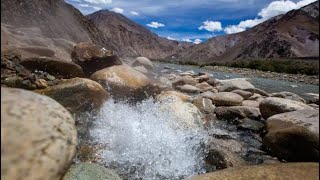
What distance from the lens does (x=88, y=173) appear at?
4.63m

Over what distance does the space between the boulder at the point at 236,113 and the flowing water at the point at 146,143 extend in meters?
3.52

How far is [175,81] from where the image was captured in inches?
890

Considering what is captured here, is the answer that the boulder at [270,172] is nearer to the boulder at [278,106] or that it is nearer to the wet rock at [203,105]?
the boulder at [278,106]

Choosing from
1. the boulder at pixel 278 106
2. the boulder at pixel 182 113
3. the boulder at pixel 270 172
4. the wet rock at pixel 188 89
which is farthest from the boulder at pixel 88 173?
the wet rock at pixel 188 89

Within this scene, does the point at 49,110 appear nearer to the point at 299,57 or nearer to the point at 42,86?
the point at 299,57

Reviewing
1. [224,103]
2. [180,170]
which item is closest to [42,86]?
[180,170]

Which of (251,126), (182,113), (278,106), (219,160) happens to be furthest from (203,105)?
(219,160)

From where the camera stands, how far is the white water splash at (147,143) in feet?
21.7

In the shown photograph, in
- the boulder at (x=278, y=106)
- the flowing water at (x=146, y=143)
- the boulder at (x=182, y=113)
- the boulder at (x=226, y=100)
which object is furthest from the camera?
the boulder at (x=226, y=100)

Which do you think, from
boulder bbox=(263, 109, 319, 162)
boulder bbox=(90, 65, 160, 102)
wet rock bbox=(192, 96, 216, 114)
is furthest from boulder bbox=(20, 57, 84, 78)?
boulder bbox=(263, 109, 319, 162)

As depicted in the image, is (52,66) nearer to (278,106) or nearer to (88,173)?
(88,173)

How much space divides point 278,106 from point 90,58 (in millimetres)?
6596

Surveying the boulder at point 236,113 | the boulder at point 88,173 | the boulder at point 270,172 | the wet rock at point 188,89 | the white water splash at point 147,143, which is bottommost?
the wet rock at point 188,89

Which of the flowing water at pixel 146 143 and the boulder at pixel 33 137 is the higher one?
the boulder at pixel 33 137
